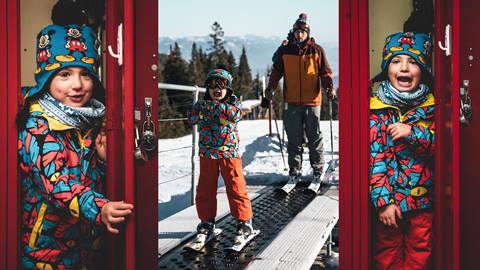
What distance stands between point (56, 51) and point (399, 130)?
147cm

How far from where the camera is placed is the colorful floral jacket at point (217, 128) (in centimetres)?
320

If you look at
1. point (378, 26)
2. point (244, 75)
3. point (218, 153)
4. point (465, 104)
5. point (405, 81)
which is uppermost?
point (244, 75)

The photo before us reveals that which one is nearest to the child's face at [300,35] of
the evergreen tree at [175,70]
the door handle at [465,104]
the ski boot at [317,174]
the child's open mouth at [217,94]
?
the ski boot at [317,174]

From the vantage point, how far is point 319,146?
15.4ft

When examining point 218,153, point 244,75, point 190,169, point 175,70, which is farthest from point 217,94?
point 244,75

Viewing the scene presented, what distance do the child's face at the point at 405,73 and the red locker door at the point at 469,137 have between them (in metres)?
0.16

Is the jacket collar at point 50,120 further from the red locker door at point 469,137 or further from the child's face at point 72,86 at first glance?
the red locker door at point 469,137

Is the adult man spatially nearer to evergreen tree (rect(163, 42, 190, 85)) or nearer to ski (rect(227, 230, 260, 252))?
ski (rect(227, 230, 260, 252))

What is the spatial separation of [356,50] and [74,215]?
1384 mm

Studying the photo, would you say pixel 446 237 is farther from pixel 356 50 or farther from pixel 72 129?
pixel 72 129

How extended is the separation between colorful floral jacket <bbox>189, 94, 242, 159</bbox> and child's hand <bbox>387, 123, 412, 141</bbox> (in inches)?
51.5

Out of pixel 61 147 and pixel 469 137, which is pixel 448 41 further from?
pixel 61 147

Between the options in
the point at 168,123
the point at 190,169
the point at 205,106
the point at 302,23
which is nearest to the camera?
the point at 205,106

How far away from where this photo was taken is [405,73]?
2082 mm
